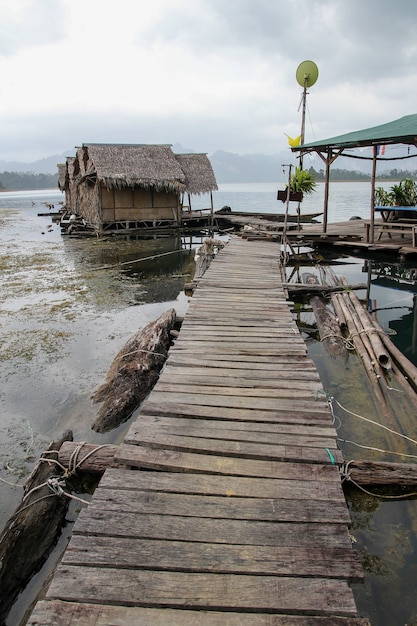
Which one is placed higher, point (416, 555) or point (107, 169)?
point (107, 169)

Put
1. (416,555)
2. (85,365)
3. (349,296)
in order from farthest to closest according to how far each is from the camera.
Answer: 1. (349,296)
2. (85,365)
3. (416,555)

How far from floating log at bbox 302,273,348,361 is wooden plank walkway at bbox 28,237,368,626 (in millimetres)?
2626

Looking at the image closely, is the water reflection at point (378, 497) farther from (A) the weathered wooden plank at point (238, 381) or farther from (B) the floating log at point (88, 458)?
(B) the floating log at point (88, 458)

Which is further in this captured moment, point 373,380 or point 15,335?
point 15,335

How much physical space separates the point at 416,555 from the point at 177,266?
1314 centimetres

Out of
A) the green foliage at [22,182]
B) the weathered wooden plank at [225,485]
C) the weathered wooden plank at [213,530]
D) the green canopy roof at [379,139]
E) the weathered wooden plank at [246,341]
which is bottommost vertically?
the weathered wooden plank at [213,530]

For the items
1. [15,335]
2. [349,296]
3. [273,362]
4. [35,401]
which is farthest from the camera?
[349,296]

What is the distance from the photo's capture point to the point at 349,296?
9672 mm

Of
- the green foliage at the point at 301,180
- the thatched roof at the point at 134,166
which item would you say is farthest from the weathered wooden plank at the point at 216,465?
the thatched roof at the point at 134,166

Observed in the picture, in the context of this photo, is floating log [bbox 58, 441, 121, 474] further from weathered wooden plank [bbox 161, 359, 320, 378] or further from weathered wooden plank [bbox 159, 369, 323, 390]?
weathered wooden plank [bbox 161, 359, 320, 378]

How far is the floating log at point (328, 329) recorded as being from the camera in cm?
736

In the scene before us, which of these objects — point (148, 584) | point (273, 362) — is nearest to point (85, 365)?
point (273, 362)

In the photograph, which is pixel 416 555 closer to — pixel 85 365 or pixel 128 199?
pixel 85 365

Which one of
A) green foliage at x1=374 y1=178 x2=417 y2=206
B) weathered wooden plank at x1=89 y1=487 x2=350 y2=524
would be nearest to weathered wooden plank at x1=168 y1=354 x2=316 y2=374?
weathered wooden plank at x1=89 y1=487 x2=350 y2=524
